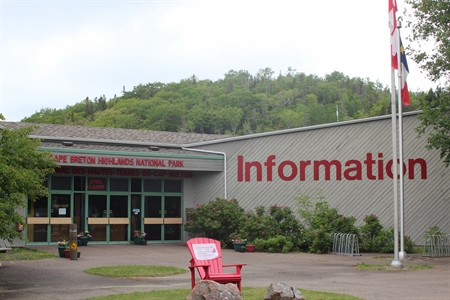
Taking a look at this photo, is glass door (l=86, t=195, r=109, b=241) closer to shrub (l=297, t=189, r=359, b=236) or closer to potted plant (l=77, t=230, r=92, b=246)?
potted plant (l=77, t=230, r=92, b=246)

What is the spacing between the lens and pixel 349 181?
2359 centimetres

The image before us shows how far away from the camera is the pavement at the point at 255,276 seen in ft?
38.2

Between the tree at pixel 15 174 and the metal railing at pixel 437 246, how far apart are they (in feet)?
41.7

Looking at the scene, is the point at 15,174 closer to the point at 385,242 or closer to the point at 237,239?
the point at 237,239

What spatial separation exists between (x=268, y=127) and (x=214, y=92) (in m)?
12.2

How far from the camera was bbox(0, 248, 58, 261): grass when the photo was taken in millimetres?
18312

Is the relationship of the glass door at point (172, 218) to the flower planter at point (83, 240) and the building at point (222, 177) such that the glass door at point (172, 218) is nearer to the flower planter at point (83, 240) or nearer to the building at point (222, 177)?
the building at point (222, 177)

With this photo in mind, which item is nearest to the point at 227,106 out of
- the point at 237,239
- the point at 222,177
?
the point at 222,177

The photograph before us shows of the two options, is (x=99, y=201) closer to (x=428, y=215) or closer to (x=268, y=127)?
(x=428, y=215)

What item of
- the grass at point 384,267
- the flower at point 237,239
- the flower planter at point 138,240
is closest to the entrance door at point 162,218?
the flower planter at point 138,240

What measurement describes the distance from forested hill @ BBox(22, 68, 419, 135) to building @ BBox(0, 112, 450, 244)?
47.5 metres

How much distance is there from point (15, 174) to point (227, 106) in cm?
7898

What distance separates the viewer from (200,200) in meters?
27.1

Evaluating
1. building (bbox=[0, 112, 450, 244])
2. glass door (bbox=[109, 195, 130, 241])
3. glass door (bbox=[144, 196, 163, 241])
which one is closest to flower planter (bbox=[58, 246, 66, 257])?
building (bbox=[0, 112, 450, 244])
